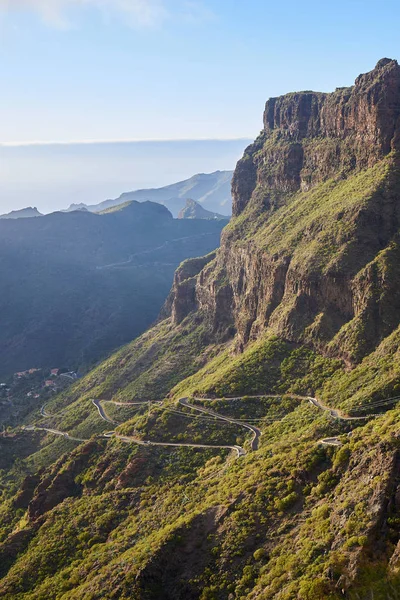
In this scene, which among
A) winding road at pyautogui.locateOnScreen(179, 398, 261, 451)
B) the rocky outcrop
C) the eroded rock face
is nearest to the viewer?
winding road at pyautogui.locateOnScreen(179, 398, 261, 451)

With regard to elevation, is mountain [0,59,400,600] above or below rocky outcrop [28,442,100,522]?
above

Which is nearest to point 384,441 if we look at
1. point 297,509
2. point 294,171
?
point 297,509

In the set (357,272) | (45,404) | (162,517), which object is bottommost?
(45,404)

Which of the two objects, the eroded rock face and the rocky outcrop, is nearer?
the rocky outcrop

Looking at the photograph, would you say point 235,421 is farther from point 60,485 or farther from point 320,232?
point 320,232

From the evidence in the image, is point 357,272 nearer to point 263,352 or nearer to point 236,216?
point 263,352

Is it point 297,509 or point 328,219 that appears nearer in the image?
point 297,509

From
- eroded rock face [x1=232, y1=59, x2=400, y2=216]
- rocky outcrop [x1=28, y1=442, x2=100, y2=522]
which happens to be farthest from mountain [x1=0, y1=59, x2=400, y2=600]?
eroded rock face [x1=232, y1=59, x2=400, y2=216]

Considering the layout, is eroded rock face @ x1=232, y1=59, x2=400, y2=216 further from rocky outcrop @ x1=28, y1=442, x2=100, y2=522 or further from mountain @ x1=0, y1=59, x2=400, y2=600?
rocky outcrop @ x1=28, y1=442, x2=100, y2=522
